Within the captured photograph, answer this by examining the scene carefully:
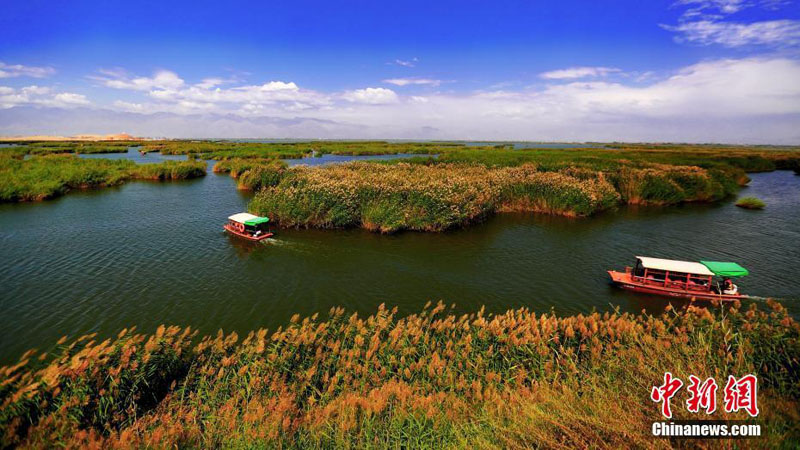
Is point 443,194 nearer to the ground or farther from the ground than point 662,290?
farther from the ground

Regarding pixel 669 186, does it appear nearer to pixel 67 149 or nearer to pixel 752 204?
pixel 752 204

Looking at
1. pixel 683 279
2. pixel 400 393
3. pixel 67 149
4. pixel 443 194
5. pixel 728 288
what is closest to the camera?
pixel 400 393

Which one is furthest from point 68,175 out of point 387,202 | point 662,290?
point 662,290

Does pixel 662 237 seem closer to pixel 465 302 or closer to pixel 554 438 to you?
pixel 465 302

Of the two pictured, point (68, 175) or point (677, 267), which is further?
point (68, 175)

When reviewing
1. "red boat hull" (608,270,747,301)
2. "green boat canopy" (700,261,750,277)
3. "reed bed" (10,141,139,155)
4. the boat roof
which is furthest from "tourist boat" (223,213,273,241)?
"reed bed" (10,141,139,155)

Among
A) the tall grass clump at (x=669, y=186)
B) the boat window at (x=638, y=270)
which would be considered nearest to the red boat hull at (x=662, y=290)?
the boat window at (x=638, y=270)
